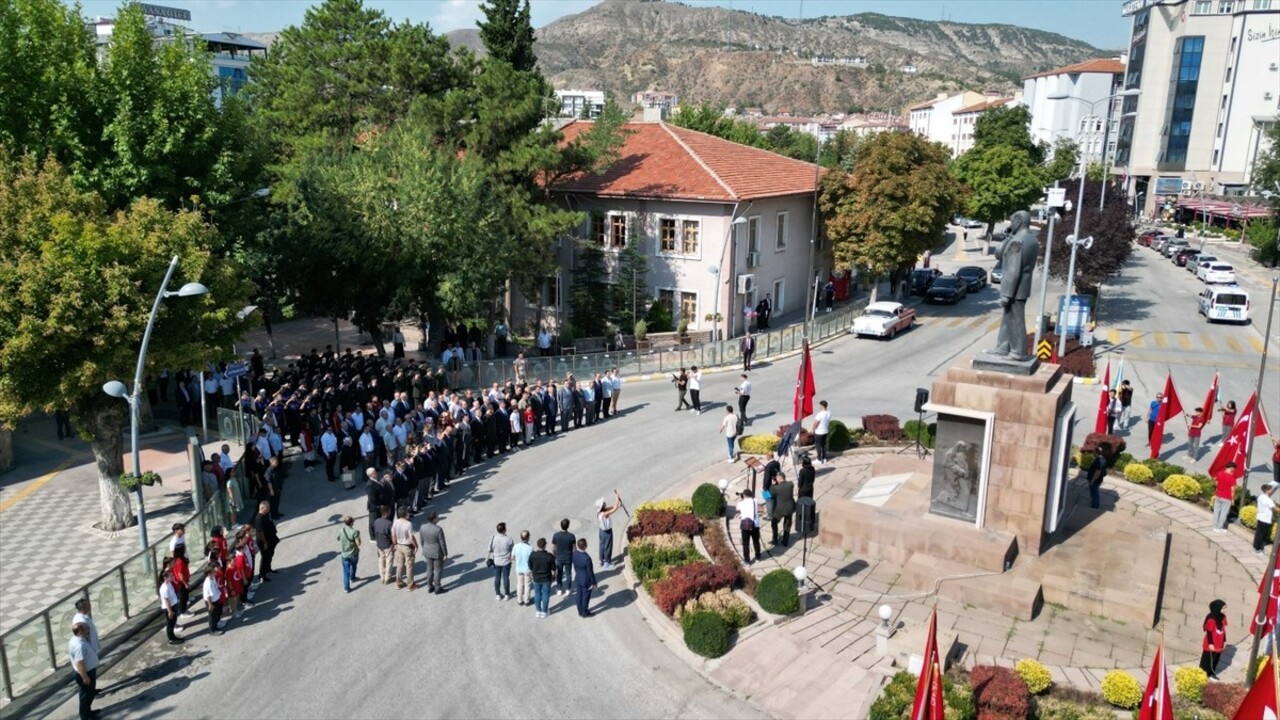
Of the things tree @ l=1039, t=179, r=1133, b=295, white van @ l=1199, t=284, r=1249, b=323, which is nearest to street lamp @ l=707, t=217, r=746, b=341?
tree @ l=1039, t=179, r=1133, b=295

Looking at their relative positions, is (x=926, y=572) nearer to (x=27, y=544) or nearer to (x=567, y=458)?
(x=567, y=458)

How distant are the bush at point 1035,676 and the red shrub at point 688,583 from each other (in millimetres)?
4496

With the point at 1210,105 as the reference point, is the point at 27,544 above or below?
below

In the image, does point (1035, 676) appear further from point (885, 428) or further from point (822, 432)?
point (885, 428)

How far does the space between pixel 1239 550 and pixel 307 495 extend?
18.2 m

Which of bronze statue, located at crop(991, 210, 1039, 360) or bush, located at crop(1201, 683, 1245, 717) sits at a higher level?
bronze statue, located at crop(991, 210, 1039, 360)

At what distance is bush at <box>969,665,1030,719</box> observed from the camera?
36.8ft

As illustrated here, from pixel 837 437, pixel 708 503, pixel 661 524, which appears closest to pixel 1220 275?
pixel 837 437

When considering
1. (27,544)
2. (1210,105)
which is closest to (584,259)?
(27,544)

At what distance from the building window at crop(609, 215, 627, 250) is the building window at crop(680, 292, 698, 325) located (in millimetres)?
3296

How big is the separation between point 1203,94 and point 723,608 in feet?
307

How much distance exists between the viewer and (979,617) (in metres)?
14.0

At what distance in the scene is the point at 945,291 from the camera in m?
42.9

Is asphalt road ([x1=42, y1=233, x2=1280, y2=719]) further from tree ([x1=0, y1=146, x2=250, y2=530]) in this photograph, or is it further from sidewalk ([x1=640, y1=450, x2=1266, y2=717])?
tree ([x1=0, y1=146, x2=250, y2=530])
